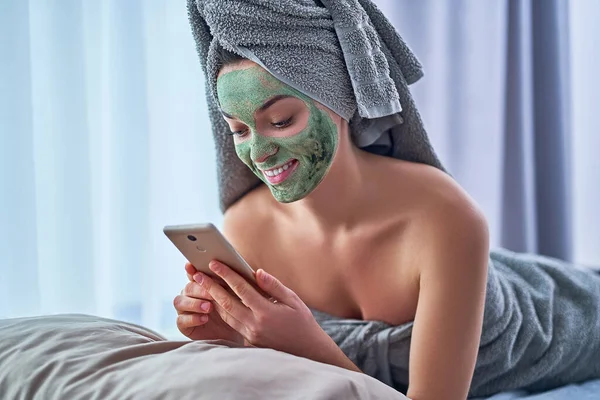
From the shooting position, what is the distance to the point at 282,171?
42.6 inches

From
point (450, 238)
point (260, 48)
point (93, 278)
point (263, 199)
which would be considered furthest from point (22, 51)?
point (450, 238)

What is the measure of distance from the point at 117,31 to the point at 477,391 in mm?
1335

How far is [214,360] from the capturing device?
758mm

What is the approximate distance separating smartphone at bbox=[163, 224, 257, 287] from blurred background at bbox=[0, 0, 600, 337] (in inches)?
41.2

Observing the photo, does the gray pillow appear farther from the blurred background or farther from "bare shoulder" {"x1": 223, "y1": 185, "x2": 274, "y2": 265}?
the blurred background

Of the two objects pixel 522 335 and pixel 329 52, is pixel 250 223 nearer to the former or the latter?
pixel 329 52

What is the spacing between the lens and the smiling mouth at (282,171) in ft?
3.55

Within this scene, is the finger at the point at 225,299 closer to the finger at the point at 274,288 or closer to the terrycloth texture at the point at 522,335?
the finger at the point at 274,288

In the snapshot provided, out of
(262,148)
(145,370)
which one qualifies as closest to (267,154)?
(262,148)

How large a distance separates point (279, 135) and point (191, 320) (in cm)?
32

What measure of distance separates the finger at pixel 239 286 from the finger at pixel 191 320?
0.47 ft

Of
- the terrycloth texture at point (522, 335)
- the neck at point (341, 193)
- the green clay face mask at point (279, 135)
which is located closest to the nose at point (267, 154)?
the green clay face mask at point (279, 135)

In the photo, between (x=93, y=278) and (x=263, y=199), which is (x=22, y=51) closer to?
(x=93, y=278)

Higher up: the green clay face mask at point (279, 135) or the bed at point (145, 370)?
the green clay face mask at point (279, 135)
